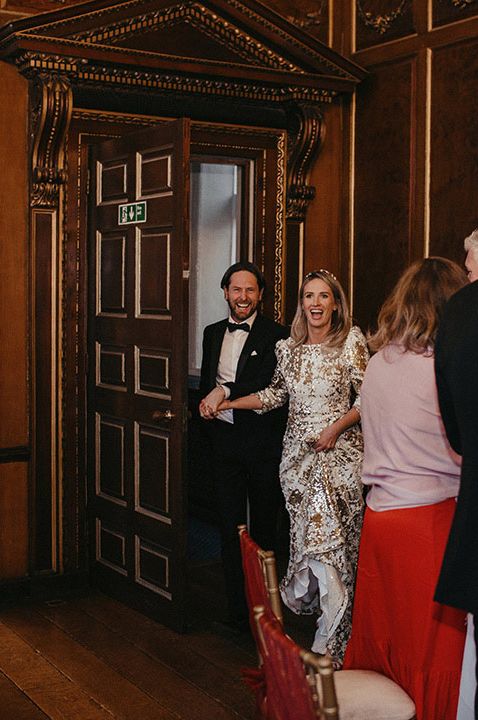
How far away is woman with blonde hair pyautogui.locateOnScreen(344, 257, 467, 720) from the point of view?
113 inches

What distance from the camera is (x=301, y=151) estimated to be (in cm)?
605

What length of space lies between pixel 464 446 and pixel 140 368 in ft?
10.0

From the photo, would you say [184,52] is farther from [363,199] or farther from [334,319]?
[334,319]

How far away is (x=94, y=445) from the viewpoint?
18.6 ft

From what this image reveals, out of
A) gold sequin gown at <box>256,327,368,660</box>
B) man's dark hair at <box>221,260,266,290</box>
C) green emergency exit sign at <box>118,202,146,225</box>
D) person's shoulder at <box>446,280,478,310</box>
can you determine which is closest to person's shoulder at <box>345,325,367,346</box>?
gold sequin gown at <box>256,327,368,660</box>

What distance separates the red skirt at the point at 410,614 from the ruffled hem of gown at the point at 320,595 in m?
1.44

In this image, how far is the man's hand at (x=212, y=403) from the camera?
15.9 feet

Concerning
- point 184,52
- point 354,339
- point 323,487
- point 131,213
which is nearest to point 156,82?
point 184,52

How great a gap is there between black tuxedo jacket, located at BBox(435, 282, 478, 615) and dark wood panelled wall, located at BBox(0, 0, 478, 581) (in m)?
2.98

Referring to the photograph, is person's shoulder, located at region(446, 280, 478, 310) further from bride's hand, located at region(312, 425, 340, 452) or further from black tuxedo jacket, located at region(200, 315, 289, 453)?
black tuxedo jacket, located at region(200, 315, 289, 453)

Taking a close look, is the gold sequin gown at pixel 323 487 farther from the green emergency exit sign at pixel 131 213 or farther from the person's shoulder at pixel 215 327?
the green emergency exit sign at pixel 131 213

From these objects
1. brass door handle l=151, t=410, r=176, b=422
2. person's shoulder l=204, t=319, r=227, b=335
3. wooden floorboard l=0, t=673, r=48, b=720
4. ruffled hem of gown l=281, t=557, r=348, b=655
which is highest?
person's shoulder l=204, t=319, r=227, b=335

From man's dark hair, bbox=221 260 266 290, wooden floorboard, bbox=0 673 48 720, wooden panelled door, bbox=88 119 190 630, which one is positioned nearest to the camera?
wooden floorboard, bbox=0 673 48 720

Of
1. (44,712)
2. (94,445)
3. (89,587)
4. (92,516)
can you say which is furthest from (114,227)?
(44,712)
